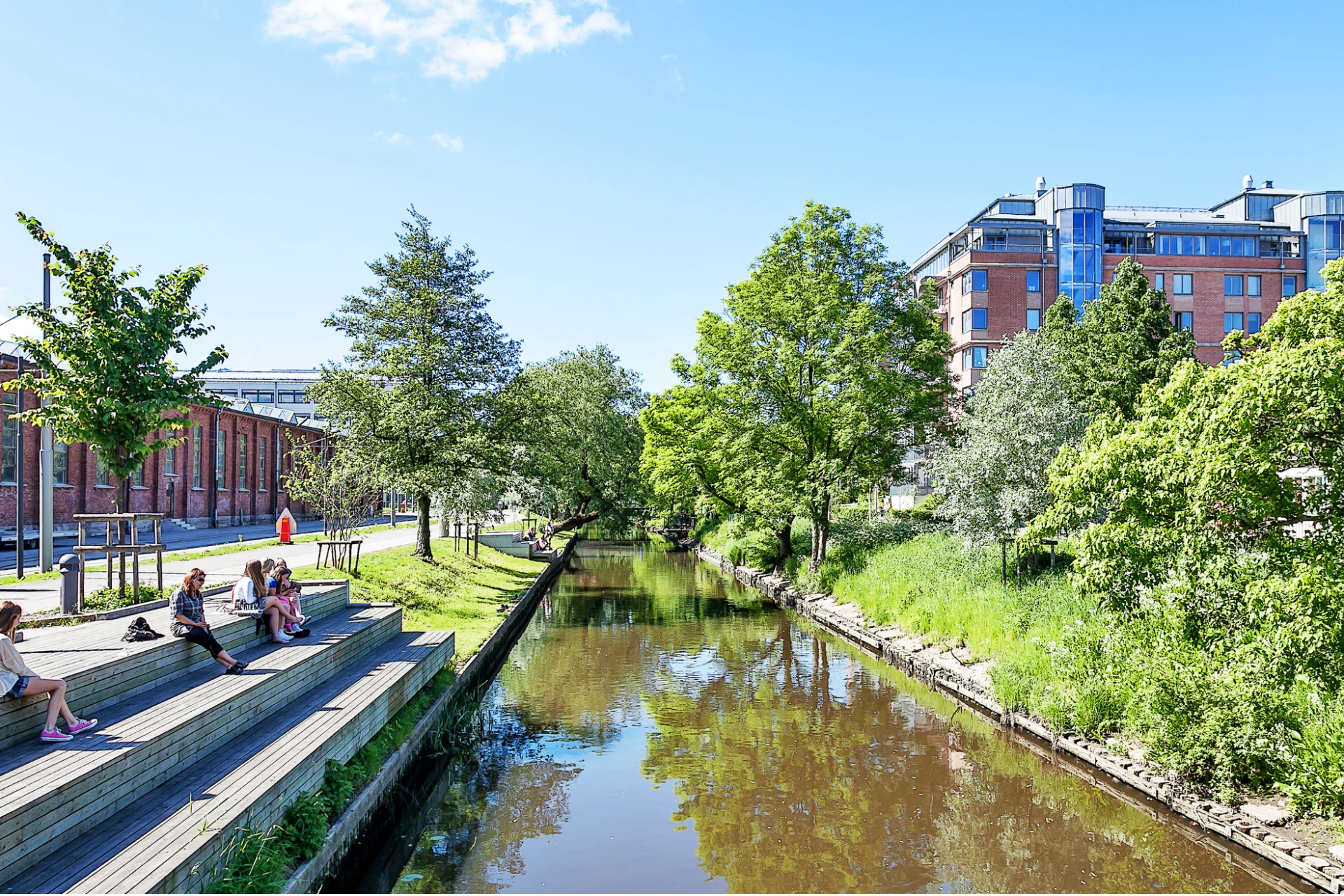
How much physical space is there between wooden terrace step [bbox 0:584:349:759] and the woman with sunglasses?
0.47 feet

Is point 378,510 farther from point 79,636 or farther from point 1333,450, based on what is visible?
point 1333,450

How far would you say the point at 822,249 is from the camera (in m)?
29.3

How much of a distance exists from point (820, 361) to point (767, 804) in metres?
18.7

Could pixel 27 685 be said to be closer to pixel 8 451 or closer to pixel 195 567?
pixel 195 567

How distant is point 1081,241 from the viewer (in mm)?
55656

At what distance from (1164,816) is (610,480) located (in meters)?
34.5

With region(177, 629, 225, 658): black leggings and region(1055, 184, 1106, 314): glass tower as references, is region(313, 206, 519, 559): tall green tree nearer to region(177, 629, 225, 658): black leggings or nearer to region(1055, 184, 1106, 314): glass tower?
region(177, 629, 225, 658): black leggings

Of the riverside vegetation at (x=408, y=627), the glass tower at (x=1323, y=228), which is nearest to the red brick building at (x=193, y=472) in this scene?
the riverside vegetation at (x=408, y=627)

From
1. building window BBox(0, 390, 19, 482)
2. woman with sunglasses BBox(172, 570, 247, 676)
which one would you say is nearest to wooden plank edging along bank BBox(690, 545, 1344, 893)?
woman with sunglasses BBox(172, 570, 247, 676)

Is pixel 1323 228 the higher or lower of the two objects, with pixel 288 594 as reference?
higher

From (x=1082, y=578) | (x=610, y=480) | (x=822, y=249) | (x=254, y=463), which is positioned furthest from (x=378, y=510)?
(x=1082, y=578)

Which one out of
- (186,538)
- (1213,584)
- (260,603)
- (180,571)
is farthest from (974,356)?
(260,603)

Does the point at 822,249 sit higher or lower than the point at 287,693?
higher

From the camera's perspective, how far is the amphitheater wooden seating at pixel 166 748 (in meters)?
5.57
